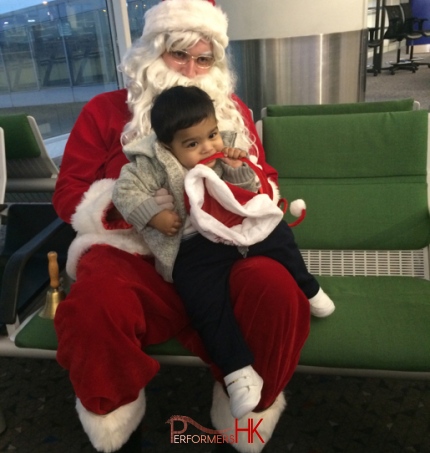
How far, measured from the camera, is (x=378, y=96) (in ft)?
21.9

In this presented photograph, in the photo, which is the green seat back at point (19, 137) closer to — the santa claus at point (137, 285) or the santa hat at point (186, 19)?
the santa claus at point (137, 285)

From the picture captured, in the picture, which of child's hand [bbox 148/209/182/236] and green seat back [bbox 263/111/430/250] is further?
green seat back [bbox 263/111/430/250]

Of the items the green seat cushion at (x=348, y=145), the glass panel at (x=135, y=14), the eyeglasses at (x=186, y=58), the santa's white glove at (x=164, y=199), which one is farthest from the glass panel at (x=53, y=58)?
the santa's white glove at (x=164, y=199)

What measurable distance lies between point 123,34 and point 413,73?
6787 mm

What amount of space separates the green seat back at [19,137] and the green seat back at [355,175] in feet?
3.65

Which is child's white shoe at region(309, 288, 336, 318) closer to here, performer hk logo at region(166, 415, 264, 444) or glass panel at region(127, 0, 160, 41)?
performer hk logo at region(166, 415, 264, 444)

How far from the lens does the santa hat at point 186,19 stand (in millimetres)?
1741

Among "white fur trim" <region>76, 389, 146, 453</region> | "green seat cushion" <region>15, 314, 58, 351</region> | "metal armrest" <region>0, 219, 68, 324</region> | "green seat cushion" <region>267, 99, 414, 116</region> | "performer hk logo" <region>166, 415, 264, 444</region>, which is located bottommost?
"performer hk logo" <region>166, 415, 264, 444</region>

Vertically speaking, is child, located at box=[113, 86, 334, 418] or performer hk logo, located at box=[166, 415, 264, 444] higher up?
child, located at box=[113, 86, 334, 418]

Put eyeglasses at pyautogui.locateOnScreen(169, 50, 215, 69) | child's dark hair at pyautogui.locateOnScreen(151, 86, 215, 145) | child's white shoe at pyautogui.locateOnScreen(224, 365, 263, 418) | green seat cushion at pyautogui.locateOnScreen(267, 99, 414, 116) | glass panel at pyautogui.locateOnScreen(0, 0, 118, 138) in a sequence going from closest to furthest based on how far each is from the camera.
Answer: child's white shoe at pyautogui.locateOnScreen(224, 365, 263, 418) → child's dark hair at pyautogui.locateOnScreen(151, 86, 215, 145) → eyeglasses at pyautogui.locateOnScreen(169, 50, 215, 69) → green seat cushion at pyautogui.locateOnScreen(267, 99, 414, 116) → glass panel at pyautogui.locateOnScreen(0, 0, 118, 138)

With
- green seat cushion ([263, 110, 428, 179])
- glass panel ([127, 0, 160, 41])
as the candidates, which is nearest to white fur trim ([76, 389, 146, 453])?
green seat cushion ([263, 110, 428, 179])

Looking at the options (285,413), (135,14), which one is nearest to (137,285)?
(285,413)

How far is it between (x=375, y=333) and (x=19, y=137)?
1.79 meters

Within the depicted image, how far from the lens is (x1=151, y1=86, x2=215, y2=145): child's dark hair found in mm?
1388
